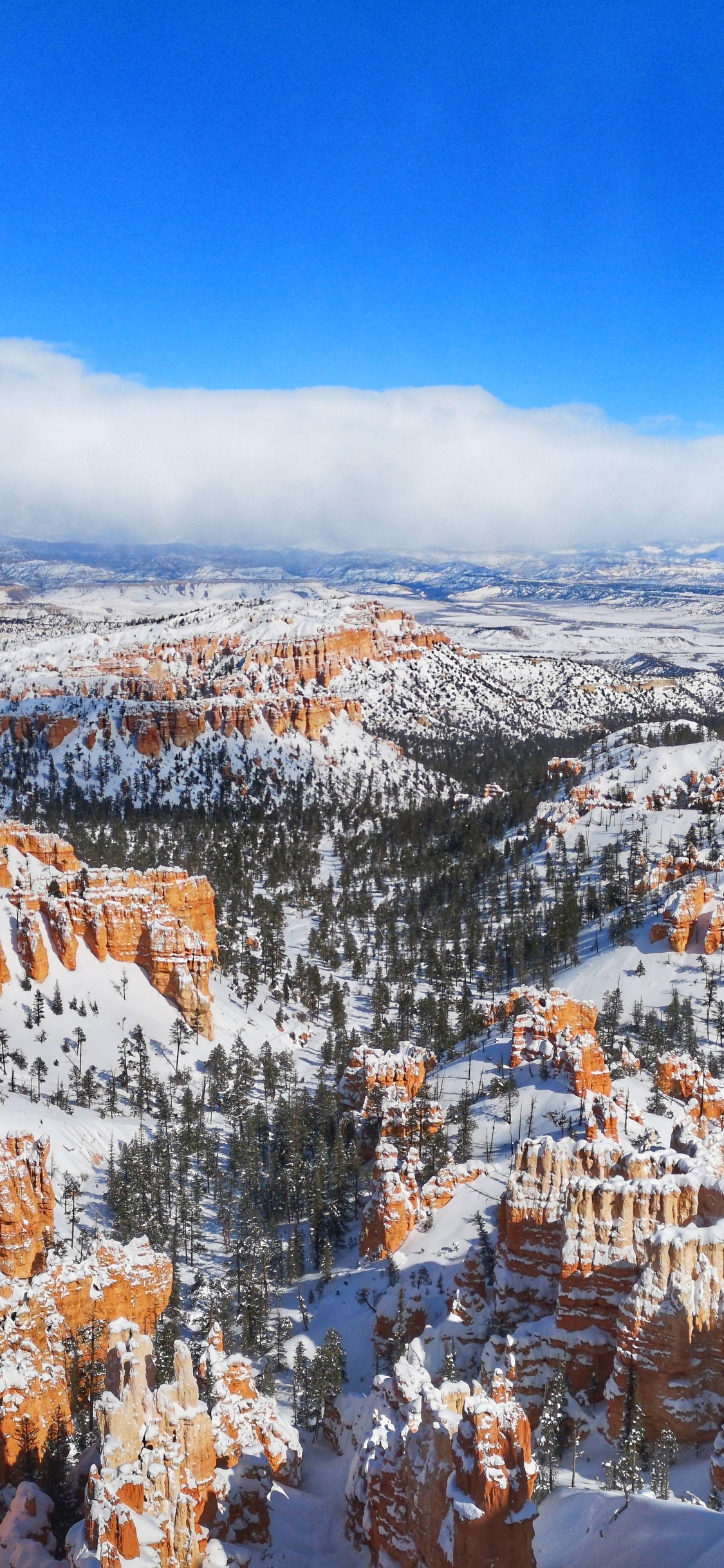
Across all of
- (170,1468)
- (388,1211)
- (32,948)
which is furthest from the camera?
(32,948)

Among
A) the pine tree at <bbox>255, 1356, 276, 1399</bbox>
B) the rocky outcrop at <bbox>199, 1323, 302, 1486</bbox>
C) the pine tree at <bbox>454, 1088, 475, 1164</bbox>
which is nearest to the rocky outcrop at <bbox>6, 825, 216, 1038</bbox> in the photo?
the pine tree at <bbox>454, 1088, 475, 1164</bbox>

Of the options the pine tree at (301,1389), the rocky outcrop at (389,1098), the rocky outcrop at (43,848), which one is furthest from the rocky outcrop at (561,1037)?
the rocky outcrop at (43,848)

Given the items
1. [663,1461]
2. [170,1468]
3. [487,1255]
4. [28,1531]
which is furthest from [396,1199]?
[28,1531]

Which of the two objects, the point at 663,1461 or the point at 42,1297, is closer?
the point at 663,1461

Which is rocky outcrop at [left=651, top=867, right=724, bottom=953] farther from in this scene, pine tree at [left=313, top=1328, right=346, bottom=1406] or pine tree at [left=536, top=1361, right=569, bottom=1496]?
pine tree at [left=536, top=1361, right=569, bottom=1496]

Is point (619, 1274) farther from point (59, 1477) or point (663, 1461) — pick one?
point (59, 1477)

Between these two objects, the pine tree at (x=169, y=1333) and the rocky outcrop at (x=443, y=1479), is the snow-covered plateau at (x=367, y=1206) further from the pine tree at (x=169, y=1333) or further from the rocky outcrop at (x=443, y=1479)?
the pine tree at (x=169, y=1333)

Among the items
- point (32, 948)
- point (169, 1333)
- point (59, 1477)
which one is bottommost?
point (169, 1333)
